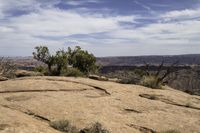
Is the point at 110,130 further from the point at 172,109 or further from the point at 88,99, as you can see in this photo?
the point at 172,109

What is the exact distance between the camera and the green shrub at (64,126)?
881 cm

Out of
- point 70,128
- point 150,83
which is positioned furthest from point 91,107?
point 150,83

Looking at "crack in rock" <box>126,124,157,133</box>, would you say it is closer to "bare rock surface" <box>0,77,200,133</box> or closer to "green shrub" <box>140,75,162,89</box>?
"bare rock surface" <box>0,77,200,133</box>

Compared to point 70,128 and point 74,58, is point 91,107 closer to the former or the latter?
point 70,128

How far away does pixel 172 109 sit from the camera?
12688 mm

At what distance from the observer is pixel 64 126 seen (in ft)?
29.3

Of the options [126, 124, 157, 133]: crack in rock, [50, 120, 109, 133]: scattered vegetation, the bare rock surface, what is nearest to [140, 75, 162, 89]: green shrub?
the bare rock surface

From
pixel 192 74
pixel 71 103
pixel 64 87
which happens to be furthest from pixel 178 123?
pixel 192 74

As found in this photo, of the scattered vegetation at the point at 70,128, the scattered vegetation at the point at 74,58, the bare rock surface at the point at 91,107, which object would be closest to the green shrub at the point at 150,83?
the bare rock surface at the point at 91,107

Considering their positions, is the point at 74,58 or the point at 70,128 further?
the point at 74,58

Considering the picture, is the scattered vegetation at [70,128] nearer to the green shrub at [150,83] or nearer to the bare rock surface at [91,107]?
the bare rock surface at [91,107]

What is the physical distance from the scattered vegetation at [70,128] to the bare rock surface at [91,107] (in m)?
0.35

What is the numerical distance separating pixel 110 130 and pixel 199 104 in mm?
6460

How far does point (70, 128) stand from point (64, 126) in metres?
0.17
